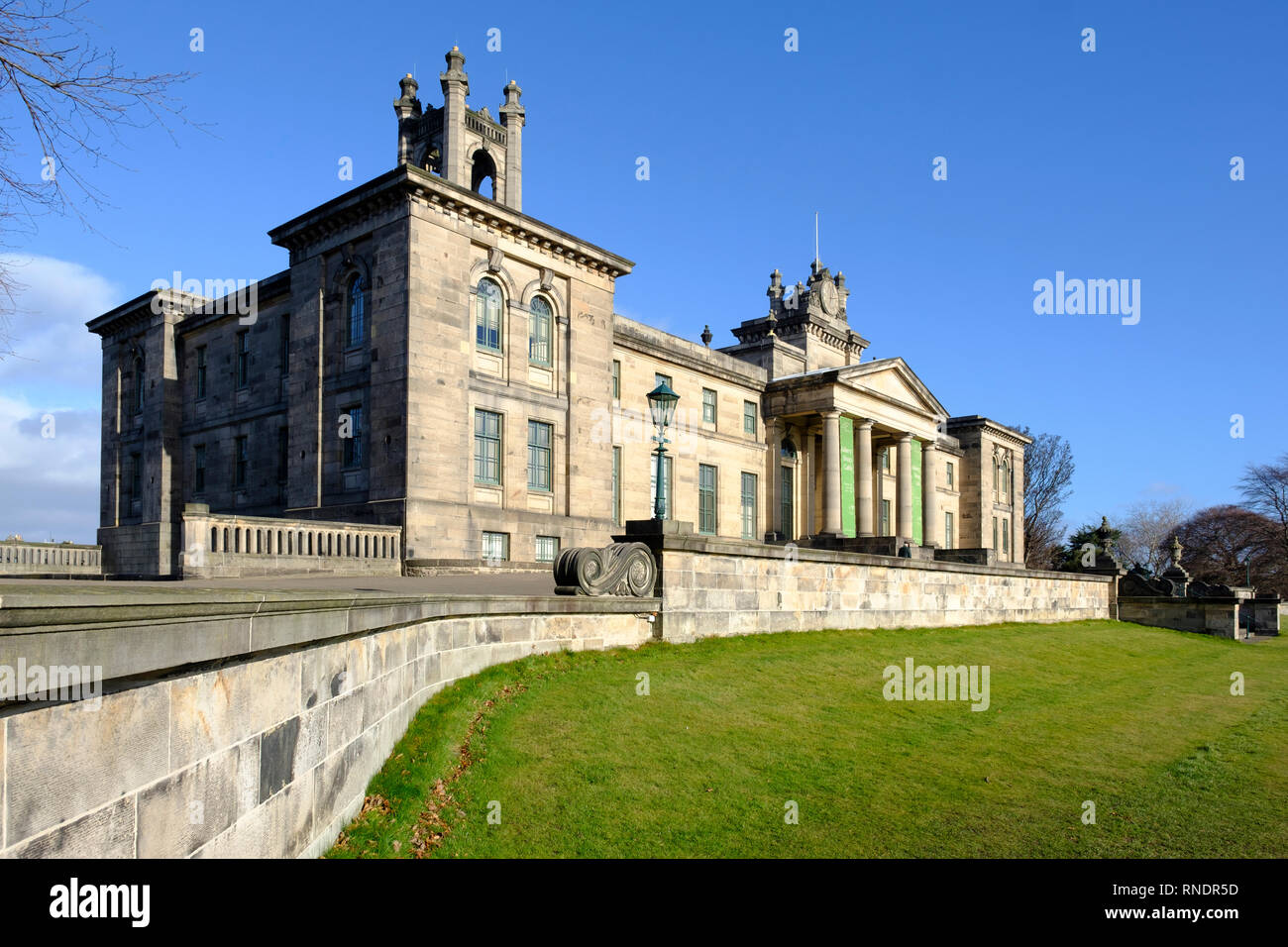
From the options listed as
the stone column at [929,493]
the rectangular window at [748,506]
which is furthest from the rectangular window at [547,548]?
the stone column at [929,493]

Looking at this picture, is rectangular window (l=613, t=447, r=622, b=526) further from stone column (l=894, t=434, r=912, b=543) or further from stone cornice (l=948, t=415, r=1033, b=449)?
stone cornice (l=948, t=415, r=1033, b=449)

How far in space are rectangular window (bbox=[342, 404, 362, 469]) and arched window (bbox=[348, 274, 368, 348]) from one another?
2.15 m

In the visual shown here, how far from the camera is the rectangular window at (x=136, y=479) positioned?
128ft

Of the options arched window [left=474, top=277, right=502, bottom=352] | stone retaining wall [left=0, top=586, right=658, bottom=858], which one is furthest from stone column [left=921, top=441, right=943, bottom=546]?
stone retaining wall [left=0, top=586, right=658, bottom=858]

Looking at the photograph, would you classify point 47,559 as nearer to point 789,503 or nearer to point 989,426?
point 789,503

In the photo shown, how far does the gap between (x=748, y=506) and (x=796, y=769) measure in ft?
122

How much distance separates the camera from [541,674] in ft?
37.3

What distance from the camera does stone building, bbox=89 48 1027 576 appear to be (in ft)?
90.4

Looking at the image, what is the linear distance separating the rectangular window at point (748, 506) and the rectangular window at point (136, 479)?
2706 centimetres

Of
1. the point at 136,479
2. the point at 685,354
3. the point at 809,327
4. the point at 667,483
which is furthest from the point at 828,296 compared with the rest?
the point at 136,479

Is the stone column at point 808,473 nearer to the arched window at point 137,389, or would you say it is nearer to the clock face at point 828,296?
the clock face at point 828,296

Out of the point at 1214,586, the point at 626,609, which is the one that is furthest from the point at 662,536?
the point at 1214,586
